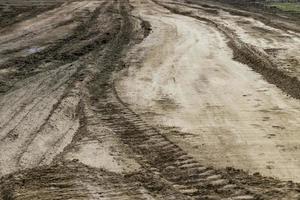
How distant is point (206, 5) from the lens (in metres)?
25.2

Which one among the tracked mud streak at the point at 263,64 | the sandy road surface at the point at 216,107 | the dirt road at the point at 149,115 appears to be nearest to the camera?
the dirt road at the point at 149,115

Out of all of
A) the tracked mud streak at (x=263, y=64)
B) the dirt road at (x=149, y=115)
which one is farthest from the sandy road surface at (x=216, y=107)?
the tracked mud streak at (x=263, y=64)

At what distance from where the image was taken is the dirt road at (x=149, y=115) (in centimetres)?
638

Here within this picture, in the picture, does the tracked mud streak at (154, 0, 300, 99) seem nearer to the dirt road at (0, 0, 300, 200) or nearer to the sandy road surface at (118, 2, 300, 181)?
the dirt road at (0, 0, 300, 200)

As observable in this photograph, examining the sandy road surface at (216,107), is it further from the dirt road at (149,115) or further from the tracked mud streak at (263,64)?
the tracked mud streak at (263,64)

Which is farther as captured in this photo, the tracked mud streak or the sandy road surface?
the tracked mud streak

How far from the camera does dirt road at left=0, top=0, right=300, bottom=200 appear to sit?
638cm

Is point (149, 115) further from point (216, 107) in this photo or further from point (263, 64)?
point (263, 64)

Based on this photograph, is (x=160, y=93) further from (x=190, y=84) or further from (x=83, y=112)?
(x=83, y=112)

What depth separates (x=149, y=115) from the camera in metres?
8.82

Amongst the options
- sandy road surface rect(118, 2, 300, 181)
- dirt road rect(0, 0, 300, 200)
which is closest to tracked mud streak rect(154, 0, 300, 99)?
dirt road rect(0, 0, 300, 200)

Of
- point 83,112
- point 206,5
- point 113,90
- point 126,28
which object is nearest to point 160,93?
point 113,90

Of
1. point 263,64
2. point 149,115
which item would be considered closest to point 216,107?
point 149,115

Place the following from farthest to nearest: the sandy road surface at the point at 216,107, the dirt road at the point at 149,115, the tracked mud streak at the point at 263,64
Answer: the tracked mud streak at the point at 263,64
the sandy road surface at the point at 216,107
the dirt road at the point at 149,115
